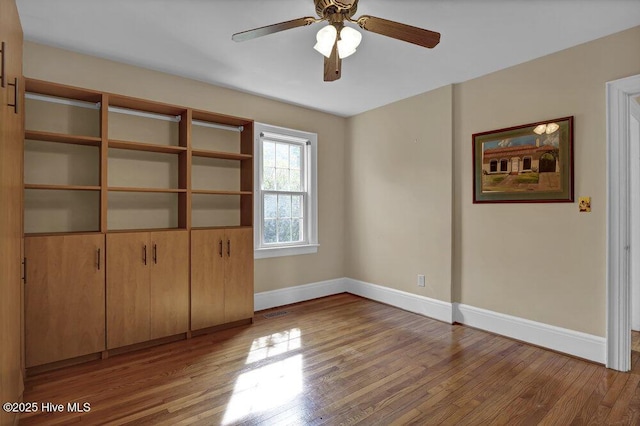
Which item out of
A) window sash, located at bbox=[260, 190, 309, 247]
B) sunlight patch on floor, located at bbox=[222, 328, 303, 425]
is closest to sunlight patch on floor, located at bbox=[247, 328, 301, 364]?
sunlight patch on floor, located at bbox=[222, 328, 303, 425]

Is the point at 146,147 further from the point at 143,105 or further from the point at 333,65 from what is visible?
the point at 333,65

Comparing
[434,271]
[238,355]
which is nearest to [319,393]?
[238,355]

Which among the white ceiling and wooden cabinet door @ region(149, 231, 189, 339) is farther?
wooden cabinet door @ region(149, 231, 189, 339)

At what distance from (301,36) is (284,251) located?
2596 mm

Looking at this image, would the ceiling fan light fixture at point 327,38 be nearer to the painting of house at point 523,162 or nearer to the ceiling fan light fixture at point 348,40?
the ceiling fan light fixture at point 348,40

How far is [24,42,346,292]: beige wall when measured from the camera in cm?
292

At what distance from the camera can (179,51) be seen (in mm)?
2939

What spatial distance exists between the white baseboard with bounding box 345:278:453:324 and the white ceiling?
8.32 feet

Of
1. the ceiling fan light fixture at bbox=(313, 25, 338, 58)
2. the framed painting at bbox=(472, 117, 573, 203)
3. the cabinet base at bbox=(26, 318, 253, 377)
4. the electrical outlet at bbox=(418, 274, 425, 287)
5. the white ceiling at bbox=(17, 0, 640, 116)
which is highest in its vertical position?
the white ceiling at bbox=(17, 0, 640, 116)

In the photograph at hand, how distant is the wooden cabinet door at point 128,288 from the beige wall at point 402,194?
113 inches

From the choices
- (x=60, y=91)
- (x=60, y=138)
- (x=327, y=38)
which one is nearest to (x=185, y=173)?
(x=60, y=138)

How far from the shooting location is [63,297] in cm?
260

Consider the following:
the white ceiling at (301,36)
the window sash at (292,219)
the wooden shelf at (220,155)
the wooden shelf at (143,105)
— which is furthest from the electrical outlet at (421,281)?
the wooden shelf at (143,105)

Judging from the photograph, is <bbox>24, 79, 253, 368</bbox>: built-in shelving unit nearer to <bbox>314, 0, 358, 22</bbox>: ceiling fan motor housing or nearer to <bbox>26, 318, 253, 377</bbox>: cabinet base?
<bbox>26, 318, 253, 377</bbox>: cabinet base
